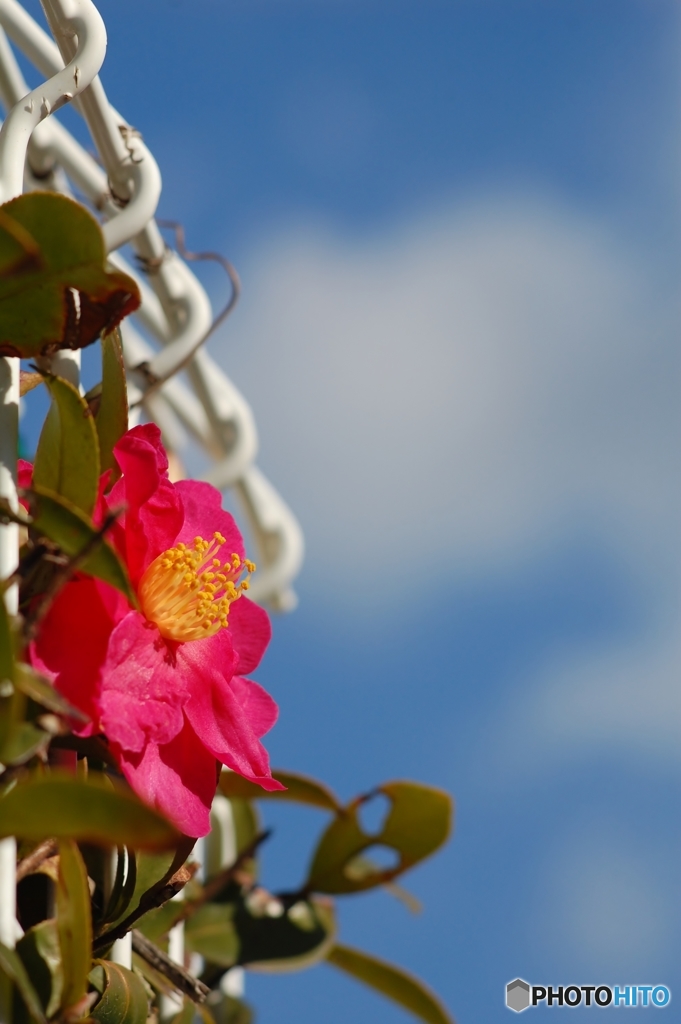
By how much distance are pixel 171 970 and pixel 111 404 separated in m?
0.36

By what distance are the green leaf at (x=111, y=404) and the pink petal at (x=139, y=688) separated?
0.37 feet

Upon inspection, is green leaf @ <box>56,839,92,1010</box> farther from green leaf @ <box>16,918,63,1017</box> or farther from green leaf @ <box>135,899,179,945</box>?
green leaf @ <box>135,899,179,945</box>

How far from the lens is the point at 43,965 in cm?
57

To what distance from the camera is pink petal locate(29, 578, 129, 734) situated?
21.5 inches

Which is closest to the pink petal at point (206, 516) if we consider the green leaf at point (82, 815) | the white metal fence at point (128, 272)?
the white metal fence at point (128, 272)

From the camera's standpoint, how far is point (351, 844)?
3.10 ft

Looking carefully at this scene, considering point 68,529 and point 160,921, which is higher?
point 68,529

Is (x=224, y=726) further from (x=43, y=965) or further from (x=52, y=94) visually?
(x=52, y=94)

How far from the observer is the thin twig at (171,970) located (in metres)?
0.70

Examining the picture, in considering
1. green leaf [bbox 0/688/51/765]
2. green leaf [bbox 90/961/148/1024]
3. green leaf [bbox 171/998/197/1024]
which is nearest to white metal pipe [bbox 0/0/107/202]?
green leaf [bbox 0/688/51/765]

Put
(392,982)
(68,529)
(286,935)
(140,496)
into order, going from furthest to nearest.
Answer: (286,935) → (392,982) → (140,496) → (68,529)

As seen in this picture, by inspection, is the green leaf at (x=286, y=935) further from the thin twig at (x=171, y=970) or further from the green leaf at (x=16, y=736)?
the green leaf at (x=16, y=736)

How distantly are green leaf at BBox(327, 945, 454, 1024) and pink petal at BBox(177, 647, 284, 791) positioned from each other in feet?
0.94

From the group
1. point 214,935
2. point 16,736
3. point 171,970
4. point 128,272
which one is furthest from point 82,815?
point 128,272
